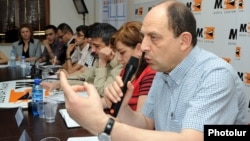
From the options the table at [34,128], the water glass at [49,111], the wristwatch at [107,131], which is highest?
the wristwatch at [107,131]

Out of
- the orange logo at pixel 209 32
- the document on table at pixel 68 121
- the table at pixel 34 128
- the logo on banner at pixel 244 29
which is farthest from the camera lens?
the orange logo at pixel 209 32

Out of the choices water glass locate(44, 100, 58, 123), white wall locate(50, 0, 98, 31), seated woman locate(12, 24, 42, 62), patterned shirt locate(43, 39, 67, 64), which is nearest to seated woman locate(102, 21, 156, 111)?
water glass locate(44, 100, 58, 123)

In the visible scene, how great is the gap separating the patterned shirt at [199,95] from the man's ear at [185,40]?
41 mm

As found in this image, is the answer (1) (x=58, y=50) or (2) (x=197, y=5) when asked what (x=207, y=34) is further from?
(1) (x=58, y=50)

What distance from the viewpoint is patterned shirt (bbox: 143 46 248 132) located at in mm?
993

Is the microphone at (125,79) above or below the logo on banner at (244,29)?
below

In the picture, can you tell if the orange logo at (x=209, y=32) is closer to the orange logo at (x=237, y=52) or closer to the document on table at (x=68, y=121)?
the orange logo at (x=237, y=52)

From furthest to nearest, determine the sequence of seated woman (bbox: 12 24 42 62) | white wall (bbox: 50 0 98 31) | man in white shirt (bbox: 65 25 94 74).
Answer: white wall (bbox: 50 0 98 31), seated woman (bbox: 12 24 42 62), man in white shirt (bbox: 65 25 94 74)

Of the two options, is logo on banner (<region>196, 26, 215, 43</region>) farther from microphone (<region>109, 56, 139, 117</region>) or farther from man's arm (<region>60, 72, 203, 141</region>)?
man's arm (<region>60, 72, 203, 141</region>)

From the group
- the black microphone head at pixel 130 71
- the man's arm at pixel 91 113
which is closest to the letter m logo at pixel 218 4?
the black microphone head at pixel 130 71

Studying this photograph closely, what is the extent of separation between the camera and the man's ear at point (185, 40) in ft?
3.67

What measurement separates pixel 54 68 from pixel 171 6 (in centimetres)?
285

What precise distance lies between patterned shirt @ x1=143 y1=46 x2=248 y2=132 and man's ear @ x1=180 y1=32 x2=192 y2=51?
0.13 feet

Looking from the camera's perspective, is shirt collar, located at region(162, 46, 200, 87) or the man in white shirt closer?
shirt collar, located at region(162, 46, 200, 87)
